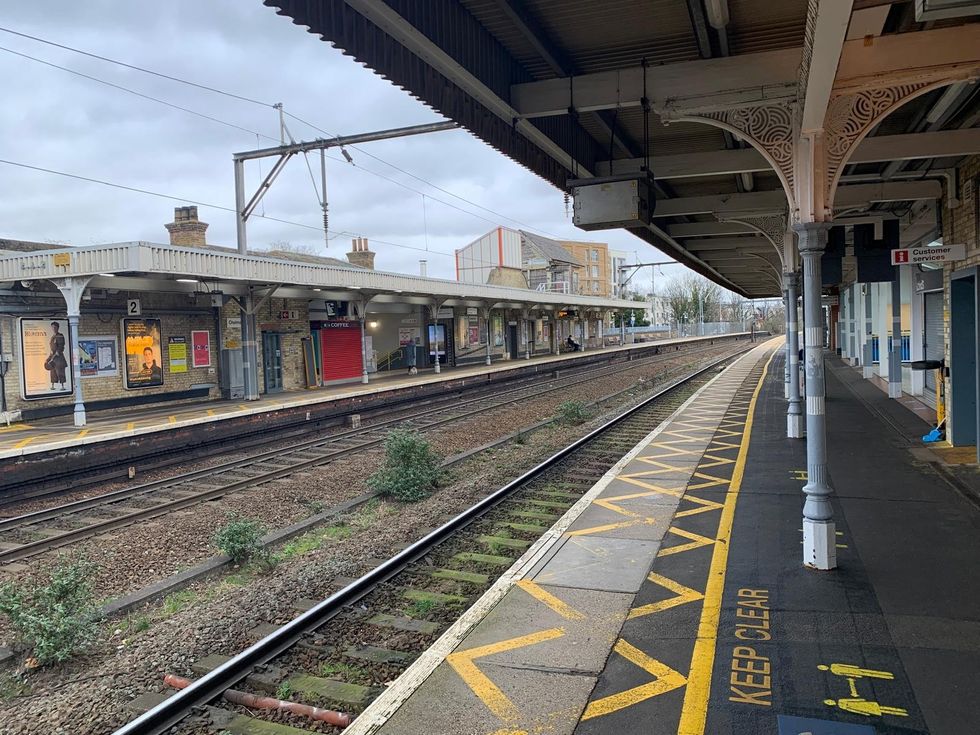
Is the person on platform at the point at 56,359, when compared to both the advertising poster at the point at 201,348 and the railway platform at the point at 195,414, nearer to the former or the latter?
the railway platform at the point at 195,414

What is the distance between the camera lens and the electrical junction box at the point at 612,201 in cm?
710

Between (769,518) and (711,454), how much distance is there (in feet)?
12.2

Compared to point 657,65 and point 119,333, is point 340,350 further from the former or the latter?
point 657,65

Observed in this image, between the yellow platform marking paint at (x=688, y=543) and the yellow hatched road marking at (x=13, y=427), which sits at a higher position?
the yellow hatched road marking at (x=13, y=427)

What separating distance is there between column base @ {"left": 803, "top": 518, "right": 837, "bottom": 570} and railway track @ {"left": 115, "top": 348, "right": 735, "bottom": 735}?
8.86ft

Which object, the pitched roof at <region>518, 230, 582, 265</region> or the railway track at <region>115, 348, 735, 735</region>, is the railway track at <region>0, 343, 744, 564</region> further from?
the pitched roof at <region>518, 230, 582, 265</region>

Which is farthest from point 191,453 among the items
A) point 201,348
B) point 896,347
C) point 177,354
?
point 896,347

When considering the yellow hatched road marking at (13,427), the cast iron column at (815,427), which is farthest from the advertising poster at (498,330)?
the cast iron column at (815,427)

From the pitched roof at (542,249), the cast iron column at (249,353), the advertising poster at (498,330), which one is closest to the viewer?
the cast iron column at (249,353)

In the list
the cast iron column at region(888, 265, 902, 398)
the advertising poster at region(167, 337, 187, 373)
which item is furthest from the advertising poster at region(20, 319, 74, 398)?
the cast iron column at region(888, 265, 902, 398)

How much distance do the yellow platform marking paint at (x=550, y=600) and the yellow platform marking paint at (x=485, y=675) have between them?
252 millimetres

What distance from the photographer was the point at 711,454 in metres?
10.6

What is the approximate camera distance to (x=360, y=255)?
107ft

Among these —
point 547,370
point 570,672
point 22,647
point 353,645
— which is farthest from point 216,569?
point 547,370
